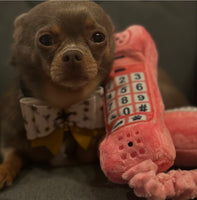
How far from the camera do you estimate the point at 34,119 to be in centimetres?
109

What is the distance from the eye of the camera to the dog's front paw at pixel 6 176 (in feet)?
3.36

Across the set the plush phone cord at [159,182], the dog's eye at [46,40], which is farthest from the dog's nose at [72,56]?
the plush phone cord at [159,182]

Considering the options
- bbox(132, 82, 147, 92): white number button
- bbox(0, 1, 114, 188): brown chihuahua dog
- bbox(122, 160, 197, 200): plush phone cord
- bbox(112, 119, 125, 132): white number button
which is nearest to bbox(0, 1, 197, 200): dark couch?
bbox(0, 1, 114, 188): brown chihuahua dog

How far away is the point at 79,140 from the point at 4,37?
2.59 feet

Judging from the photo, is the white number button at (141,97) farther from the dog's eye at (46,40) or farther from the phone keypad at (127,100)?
the dog's eye at (46,40)

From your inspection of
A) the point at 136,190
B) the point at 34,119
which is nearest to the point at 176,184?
the point at 136,190

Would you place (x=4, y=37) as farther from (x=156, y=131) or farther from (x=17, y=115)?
(x=156, y=131)

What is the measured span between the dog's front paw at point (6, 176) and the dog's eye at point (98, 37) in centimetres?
53

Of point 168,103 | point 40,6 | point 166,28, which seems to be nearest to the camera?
point 40,6

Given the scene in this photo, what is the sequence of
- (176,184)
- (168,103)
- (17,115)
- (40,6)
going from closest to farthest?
(176,184)
(40,6)
(17,115)
(168,103)

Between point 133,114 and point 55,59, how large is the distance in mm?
297

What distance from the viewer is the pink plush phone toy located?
76 centimetres

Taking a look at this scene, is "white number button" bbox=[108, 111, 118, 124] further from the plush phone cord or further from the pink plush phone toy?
the plush phone cord

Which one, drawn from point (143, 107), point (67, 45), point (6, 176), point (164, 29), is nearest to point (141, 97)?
point (143, 107)
